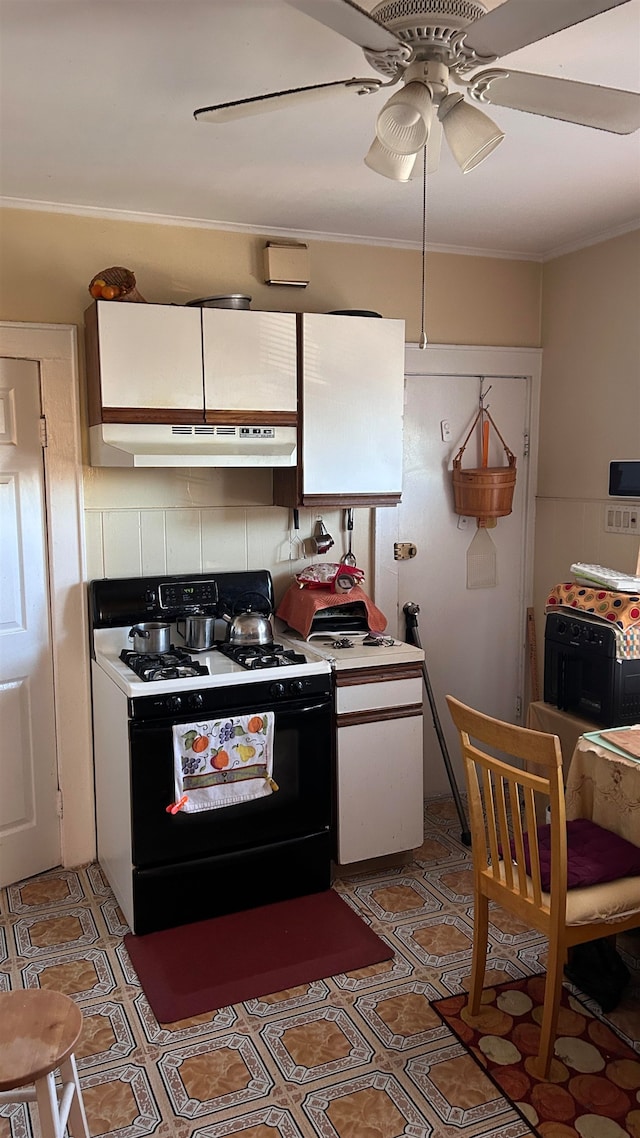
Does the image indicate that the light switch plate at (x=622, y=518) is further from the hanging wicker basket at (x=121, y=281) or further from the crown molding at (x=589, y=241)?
the hanging wicker basket at (x=121, y=281)

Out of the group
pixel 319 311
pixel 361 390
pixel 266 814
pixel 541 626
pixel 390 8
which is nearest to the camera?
pixel 390 8

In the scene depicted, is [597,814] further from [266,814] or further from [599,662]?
[266,814]

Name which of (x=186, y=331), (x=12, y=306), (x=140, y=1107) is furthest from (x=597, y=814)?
(x=12, y=306)

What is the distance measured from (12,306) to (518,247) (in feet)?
7.18

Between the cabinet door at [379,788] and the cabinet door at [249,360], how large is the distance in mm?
1229

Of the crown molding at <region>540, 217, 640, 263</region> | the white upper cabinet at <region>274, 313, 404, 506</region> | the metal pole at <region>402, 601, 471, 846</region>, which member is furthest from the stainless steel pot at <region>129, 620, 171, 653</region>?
the crown molding at <region>540, 217, 640, 263</region>

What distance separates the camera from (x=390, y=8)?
148 centimetres

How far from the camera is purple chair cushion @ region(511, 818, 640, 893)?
2.21 m

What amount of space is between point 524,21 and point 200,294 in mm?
2152

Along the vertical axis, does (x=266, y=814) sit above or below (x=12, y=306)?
below

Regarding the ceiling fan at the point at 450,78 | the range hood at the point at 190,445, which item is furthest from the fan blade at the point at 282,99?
the range hood at the point at 190,445

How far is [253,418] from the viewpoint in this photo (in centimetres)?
312

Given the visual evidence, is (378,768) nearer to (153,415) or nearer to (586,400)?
(153,415)

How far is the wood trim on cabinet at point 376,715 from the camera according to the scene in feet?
10.2
